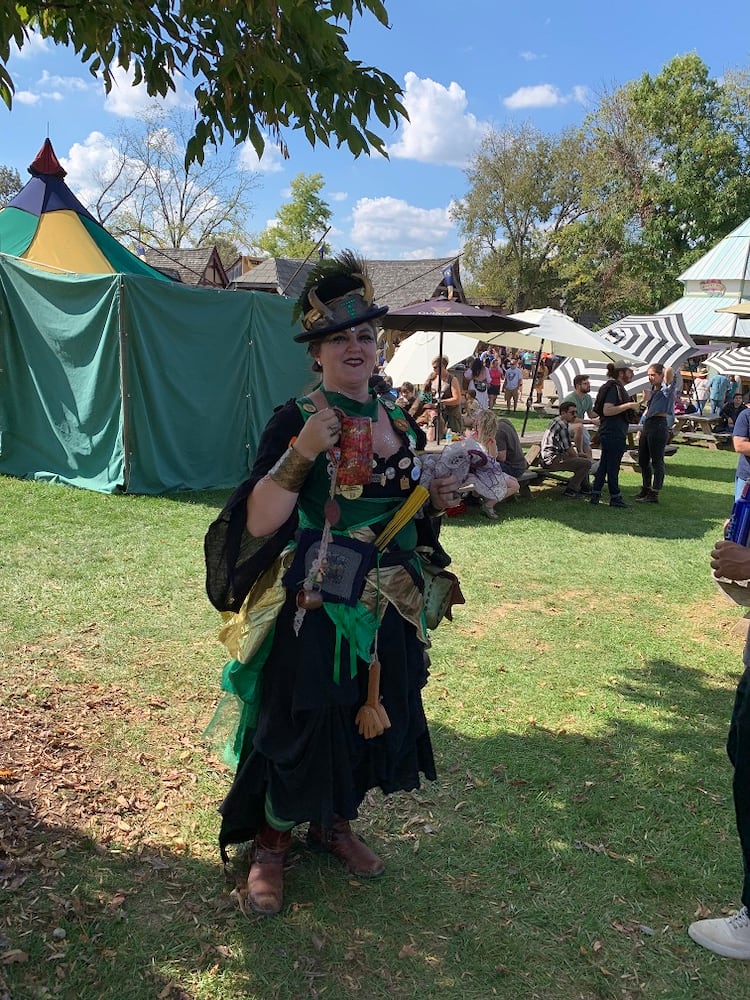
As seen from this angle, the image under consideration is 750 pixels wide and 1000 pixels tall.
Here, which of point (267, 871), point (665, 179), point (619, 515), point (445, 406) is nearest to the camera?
point (267, 871)

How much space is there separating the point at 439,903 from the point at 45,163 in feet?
36.3

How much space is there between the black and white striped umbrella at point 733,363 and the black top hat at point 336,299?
19.6 m

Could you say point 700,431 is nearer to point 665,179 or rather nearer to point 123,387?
point 123,387

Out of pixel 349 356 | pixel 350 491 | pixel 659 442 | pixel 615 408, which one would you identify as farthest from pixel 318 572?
pixel 659 442

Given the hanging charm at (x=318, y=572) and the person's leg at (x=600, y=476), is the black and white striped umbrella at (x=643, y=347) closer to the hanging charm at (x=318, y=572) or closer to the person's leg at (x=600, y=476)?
the person's leg at (x=600, y=476)

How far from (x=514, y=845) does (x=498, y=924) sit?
1.42ft

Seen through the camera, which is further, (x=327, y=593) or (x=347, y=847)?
(x=347, y=847)

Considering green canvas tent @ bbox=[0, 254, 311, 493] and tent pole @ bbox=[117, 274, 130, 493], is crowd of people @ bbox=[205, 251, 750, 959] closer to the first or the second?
tent pole @ bbox=[117, 274, 130, 493]

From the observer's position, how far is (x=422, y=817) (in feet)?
9.68

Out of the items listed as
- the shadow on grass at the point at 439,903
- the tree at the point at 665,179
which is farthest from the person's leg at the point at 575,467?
the tree at the point at 665,179

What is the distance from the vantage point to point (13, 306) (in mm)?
8586

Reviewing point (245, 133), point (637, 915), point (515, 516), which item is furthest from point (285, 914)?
point (515, 516)

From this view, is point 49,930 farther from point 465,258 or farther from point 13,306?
point 465,258

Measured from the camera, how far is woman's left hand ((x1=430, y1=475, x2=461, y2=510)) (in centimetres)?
228
